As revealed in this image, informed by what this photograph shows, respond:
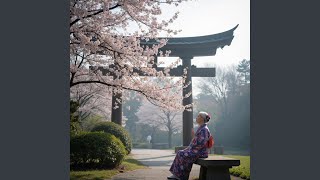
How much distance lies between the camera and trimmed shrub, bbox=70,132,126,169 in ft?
27.6

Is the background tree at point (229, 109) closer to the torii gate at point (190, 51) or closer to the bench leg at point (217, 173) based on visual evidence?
the torii gate at point (190, 51)

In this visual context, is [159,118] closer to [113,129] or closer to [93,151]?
[113,129]

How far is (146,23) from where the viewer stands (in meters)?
7.72

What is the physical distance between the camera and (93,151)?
8.45m

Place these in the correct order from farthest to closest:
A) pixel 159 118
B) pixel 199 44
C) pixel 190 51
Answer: pixel 159 118
pixel 190 51
pixel 199 44

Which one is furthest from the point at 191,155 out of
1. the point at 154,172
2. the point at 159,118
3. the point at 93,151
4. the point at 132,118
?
the point at 132,118

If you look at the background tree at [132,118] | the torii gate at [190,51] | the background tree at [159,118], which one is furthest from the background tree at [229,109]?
the torii gate at [190,51]

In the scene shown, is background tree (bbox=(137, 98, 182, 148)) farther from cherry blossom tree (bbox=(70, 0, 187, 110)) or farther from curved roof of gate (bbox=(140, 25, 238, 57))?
cherry blossom tree (bbox=(70, 0, 187, 110))

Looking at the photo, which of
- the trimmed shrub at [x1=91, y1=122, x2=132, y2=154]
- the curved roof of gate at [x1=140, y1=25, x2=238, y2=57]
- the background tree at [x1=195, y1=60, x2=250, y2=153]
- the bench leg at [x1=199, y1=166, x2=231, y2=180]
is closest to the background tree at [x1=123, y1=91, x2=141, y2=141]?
the background tree at [x1=195, y1=60, x2=250, y2=153]

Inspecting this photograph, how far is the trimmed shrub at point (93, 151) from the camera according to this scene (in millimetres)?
8414

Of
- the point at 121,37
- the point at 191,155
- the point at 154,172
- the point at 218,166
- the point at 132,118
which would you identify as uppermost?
the point at 121,37

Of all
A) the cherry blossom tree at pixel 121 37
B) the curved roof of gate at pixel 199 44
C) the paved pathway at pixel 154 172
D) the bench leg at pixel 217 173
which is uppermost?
the curved roof of gate at pixel 199 44

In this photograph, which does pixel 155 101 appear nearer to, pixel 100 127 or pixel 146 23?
pixel 146 23

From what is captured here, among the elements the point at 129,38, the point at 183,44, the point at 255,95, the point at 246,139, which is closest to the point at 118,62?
the point at 129,38
